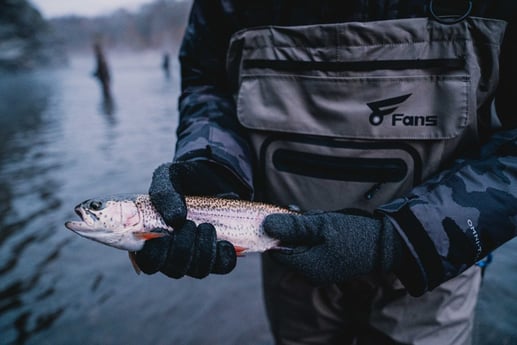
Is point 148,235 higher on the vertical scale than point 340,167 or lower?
lower

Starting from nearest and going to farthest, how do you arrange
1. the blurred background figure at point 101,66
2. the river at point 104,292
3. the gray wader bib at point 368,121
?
the gray wader bib at point 368,121 → the river at point 104,292 → the blurred background figure at point 101,66

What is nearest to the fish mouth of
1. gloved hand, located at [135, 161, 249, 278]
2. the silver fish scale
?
the silver fish scale

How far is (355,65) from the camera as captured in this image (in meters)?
1.52

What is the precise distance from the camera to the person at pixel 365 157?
4.48 ft

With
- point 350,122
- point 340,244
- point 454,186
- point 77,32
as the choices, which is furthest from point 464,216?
point 77,32

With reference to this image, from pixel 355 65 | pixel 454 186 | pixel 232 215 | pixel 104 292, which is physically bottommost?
pixel 104 292

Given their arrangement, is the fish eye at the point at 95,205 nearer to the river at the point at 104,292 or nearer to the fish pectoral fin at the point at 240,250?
the fish pectoral fin at the point at 240,250

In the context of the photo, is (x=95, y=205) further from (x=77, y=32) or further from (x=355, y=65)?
(x=77, y=32)

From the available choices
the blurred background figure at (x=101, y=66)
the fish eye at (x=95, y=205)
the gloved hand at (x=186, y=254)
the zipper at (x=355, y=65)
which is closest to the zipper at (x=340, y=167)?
the zipper at (x=355, y=65)

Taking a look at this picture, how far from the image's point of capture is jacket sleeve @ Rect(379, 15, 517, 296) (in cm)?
133

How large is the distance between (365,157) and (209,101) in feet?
3.15

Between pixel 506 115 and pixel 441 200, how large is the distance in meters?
0.47

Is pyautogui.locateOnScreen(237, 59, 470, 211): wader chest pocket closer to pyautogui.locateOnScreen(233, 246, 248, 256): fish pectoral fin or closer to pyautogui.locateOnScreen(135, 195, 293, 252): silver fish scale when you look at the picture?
pyautogui.locateOnScreen(135, 195, 293, 252): silver fish scale

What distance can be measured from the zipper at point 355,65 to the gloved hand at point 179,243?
0.60 metres
